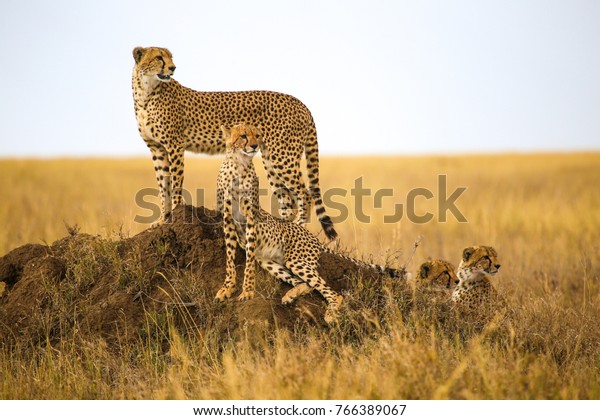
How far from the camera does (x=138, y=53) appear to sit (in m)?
6.21

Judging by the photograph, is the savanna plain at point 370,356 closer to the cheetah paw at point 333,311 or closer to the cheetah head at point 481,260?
the cheetah paw at point 333,311

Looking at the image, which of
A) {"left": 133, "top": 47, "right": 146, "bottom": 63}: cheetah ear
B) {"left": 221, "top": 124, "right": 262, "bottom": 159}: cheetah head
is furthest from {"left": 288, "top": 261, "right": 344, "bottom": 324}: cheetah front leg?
{"left": 133, "top": 47, "right": 146, "bottom": 63}: cheetah ear

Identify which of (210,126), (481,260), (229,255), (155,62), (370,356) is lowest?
(370,356)

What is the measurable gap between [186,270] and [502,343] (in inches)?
88.5

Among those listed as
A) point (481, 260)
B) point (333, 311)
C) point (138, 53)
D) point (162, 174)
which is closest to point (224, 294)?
point (333, 311)

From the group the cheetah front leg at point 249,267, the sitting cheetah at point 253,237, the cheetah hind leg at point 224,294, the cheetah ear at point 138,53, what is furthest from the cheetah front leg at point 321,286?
the cheetah ear at point 138,53

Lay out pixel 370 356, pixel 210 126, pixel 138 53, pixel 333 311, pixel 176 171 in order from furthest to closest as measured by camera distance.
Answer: pixel 210 126, pixel 138 53, pixel 176 171, pixel 333 311, pixel 370 356

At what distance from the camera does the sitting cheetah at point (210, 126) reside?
20.3 feet

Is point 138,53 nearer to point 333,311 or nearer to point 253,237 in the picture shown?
point 253,237

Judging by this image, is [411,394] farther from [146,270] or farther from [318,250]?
[146,270]

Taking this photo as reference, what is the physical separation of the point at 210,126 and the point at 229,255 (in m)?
1.82

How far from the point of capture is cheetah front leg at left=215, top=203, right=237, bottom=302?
503 centimetres

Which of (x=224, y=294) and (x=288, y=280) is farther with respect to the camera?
(x=288, y=280)

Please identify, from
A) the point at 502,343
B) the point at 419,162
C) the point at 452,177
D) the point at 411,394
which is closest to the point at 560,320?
the point at 502,343
